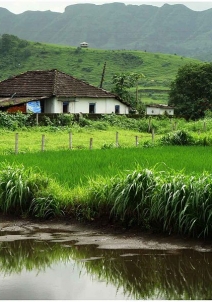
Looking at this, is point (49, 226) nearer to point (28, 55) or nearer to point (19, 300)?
point (19, 300)

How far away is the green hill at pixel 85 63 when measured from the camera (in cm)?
8781

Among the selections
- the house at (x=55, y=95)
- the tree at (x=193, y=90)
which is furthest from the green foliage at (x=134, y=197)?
the tree at (x=193, y=90)

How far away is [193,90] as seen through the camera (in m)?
56.7

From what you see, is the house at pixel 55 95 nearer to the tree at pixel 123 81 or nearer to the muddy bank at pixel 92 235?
the tree at pixel 123 81

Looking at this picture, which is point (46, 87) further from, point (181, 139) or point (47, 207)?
point (47, 207)

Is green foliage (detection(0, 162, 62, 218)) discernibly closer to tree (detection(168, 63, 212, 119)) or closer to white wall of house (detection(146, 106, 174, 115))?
tree (detection(168, 63, 212, 119))

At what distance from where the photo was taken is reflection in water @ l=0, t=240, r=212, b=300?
24.2 ft

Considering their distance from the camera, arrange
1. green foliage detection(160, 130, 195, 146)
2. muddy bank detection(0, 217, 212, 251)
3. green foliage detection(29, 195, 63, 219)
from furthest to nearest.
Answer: green foliage detection(160, 130, 195, 146)
green foliage detection(29, 195, 63, 219)
muddy bank detection(0, 217, 212, 251)

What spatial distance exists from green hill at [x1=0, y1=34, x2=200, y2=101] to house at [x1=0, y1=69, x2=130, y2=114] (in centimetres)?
3358

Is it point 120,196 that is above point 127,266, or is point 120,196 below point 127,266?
above

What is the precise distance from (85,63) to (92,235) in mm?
85010

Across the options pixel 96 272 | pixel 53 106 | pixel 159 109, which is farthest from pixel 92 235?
pixel 159 109

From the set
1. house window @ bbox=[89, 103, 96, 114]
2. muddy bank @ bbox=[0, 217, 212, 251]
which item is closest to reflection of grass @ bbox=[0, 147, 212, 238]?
muddy bank @ bbox=[0, 217, 212, 251]

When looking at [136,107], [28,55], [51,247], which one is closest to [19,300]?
[51,247]
